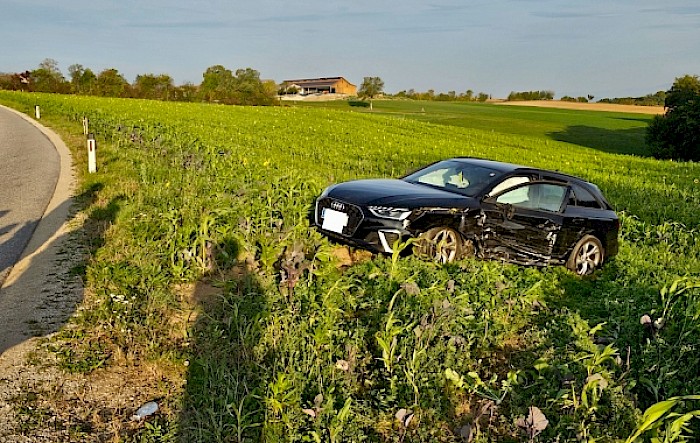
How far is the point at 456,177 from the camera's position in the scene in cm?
815

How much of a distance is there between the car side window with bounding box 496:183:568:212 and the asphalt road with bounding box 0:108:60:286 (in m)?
6.04

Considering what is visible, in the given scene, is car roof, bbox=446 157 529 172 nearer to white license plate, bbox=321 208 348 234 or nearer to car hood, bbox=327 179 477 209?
car hood, bbox=327 179 477 209

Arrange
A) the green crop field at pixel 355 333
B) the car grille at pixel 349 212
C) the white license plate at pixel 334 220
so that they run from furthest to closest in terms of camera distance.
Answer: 1. the white license plate at pixel 334 220
2. the car grille at pixel 349 212
3. the green crop field at pixel 355 333

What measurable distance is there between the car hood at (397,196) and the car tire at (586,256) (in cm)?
183

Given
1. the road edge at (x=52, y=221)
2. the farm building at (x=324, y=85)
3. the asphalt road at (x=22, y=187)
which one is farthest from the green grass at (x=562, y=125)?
the farm building at (x=324, y=85)

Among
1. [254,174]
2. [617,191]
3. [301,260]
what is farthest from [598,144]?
[301,260]

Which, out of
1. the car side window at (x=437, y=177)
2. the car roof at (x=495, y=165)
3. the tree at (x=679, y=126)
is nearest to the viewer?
the car roof at (x=495, y=165)

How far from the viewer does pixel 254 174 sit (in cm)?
1055

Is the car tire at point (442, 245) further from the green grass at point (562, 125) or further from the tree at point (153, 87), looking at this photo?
the tree at point (153, 87)

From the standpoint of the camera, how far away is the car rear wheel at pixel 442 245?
6.93 meters

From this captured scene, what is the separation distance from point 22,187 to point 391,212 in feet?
27.1

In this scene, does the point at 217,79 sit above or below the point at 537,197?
above

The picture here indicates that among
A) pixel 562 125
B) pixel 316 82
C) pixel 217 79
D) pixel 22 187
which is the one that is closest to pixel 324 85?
pixel 316 82

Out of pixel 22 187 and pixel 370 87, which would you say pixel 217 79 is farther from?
pixel 22 187
